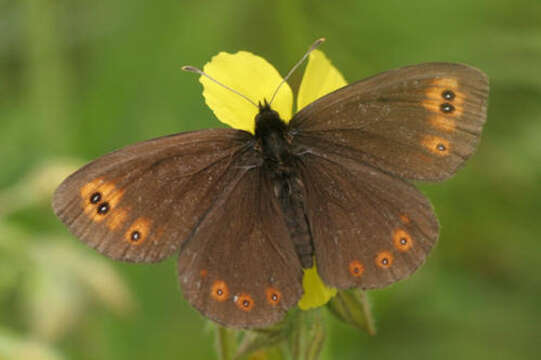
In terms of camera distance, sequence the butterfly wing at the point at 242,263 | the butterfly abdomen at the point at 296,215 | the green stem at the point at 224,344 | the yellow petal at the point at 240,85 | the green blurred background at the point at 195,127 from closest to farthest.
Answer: the butterfly wing at the point at 242,263 < the butterfly abdomen at the point at 296,215 < the green stem at the point at 224,344 < the yellow petal at the point at 240,85 < the green blurred background at the point at 195,127

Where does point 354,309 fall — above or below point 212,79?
below

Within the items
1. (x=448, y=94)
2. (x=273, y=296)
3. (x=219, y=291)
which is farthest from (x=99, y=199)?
(x=448, y=94)

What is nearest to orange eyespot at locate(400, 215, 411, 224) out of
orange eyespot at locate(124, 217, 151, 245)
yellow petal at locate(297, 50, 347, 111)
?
yellow petal at locate(297, 50, 347, 111)

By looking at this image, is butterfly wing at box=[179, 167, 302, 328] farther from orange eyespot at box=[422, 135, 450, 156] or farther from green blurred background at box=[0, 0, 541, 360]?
green blurred background at box=[0, 0, 541, 360]

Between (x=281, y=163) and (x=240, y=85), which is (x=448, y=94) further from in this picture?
(x=240, y=85)

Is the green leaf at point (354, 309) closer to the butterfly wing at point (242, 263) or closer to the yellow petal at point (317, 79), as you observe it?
the butterfly wing at point (242, 263)

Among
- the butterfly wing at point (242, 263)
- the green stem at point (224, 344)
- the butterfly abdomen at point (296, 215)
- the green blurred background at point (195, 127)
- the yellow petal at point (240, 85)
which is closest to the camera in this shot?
the butterfly wing at point (242, 263)

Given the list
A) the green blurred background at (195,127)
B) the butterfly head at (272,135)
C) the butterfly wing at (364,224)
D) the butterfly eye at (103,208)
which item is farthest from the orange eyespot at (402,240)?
the green blurred background at (195,127)
